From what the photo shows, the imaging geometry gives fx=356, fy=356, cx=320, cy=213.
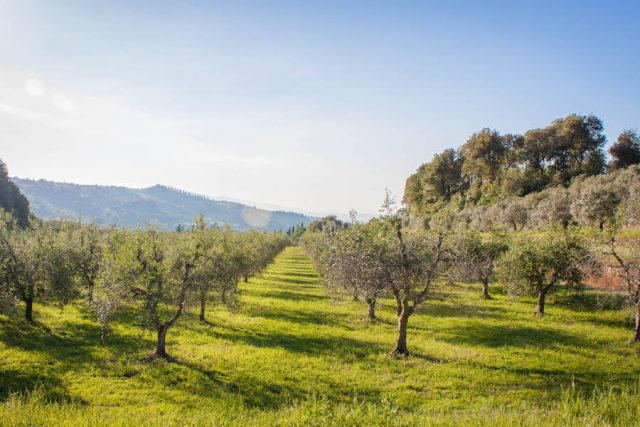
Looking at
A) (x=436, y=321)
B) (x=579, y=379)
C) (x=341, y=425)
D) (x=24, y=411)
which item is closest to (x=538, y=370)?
(x=579, y=379)

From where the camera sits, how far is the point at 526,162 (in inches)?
4146

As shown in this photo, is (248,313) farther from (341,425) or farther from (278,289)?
(341,425)

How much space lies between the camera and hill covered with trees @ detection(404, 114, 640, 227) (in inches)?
3610

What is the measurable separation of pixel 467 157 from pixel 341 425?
118091 millimetres

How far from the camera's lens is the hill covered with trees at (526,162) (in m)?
91.7

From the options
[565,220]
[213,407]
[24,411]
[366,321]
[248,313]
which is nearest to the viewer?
[24,411]

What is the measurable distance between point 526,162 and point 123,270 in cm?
11208

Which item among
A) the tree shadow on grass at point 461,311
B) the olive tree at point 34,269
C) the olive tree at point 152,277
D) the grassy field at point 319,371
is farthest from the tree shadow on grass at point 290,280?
the olive tree at point 152,277

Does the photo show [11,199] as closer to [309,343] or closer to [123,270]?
[123,270]

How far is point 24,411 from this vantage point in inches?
415

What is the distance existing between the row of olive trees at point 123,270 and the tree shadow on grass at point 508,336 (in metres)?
20.0

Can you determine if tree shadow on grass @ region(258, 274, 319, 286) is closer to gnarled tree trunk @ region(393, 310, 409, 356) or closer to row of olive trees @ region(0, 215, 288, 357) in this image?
row of olive trees @ region(0, 215, 288, 357)

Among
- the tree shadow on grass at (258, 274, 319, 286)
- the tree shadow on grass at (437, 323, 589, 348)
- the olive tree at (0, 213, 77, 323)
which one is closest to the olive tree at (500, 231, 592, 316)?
the tree shadow on grass at (437, 323, 589, 348)

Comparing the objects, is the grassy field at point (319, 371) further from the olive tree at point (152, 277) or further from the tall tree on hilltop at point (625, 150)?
the tall tree on hilltop at point (625, 150)
